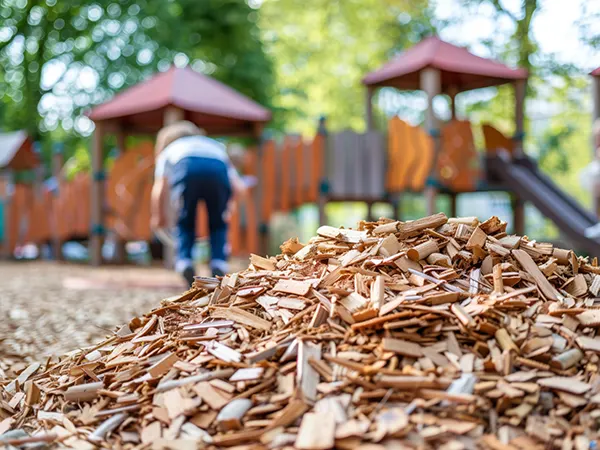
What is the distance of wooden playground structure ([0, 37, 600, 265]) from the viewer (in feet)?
31.4

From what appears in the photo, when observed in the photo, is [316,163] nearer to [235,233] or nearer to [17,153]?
[235,233]

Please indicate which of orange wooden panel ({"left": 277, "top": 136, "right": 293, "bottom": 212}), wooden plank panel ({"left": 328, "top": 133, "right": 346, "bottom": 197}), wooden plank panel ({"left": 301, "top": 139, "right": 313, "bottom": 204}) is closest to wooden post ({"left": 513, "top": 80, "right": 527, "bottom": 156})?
wooden plank panel ({"left": 328, "top": 133, "right": 346, "bottom": 197})

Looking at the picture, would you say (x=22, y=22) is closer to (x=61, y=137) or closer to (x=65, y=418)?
(x=61, y=137)

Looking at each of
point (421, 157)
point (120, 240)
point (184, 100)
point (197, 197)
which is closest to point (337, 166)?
point (421, 157)

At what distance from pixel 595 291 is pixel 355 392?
1339 mm

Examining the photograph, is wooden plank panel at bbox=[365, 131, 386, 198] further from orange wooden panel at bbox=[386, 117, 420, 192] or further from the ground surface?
the ground surface

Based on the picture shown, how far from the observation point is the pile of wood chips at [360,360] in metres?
2.04

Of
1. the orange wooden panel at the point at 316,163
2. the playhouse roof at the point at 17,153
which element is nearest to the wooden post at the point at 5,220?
the playhouse roof at the point at 17,153

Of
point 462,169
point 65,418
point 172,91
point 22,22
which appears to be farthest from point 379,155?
point 22,22

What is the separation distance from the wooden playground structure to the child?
11.6ft

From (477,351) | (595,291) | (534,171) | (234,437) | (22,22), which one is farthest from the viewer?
(22,22)

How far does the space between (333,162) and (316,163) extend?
0.28m

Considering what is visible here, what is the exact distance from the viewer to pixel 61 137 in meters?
20.0

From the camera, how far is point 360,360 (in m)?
2.25
